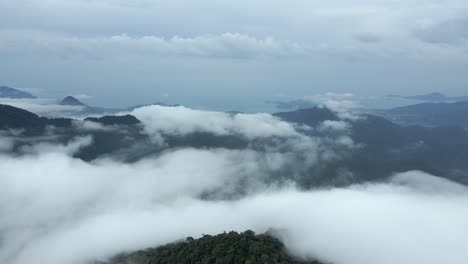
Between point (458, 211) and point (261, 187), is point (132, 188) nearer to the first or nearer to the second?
point (261, 187)

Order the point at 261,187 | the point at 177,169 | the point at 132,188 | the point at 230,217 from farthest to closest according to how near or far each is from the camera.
→ the point at 177,169, the point at 261,187, the point at 132,188, the point at 230,217

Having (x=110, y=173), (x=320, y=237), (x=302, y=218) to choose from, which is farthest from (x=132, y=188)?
(x=320, y=237)

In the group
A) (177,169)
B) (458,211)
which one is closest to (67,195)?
(177,169)

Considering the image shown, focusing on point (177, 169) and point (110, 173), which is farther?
point (177, 169)

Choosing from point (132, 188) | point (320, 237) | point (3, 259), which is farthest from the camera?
point (132, 188)

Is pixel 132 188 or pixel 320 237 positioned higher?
pixel 320 237

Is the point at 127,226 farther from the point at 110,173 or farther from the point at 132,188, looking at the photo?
the point at 110,173
